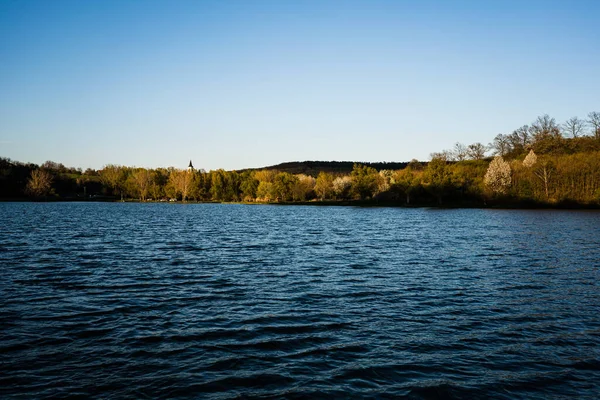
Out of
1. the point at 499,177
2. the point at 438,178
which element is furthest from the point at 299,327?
the point at 438,178

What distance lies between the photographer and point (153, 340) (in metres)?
14.8

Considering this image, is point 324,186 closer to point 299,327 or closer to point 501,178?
point 501,178

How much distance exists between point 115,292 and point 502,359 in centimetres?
A: 1761

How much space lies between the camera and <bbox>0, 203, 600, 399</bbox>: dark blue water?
460 inches

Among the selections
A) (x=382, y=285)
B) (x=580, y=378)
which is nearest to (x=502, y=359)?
(x=580, y=378)

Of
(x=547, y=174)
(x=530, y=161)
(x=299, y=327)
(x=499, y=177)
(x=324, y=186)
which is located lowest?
(x=299, y=327)

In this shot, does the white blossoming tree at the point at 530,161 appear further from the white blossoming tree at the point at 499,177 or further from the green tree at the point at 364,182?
the green tree at the point at 364,182

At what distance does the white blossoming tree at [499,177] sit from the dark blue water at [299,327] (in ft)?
343

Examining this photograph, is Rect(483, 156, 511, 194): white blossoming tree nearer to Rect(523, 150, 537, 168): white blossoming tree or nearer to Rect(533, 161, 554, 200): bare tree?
Rect(523, 150, 537, 168): white blossoming tree

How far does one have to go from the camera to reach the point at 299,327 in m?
16.3

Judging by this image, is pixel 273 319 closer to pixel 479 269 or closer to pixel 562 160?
pixel 479 269

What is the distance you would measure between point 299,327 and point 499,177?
427ft

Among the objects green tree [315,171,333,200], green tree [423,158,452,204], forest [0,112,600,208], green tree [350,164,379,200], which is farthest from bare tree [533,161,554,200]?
green tree [315,171,333,200]

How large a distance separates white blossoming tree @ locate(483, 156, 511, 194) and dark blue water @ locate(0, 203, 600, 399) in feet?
343
